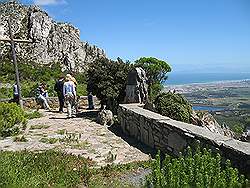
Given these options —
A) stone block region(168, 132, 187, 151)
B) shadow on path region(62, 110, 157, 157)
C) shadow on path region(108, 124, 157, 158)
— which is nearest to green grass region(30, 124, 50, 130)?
shadow on path region(62, 110, 157, 157)

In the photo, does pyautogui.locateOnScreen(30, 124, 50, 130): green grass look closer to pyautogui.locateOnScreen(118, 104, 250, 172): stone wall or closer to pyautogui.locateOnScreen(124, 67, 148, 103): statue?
pyautogui.locateOnScreen(118, 104, 250, 172): stone wall

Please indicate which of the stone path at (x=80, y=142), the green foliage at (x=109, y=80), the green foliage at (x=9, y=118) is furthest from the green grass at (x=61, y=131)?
the green foliage at (x=109, y=80)

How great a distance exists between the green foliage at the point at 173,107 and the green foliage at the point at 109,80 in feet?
9.65

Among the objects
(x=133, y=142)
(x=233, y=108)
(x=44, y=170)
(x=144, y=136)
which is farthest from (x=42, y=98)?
(x=233, y=108)

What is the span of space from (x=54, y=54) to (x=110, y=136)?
4007 cm

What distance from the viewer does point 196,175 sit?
425cm

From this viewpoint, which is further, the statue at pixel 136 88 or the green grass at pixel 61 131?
the statue at pixel 136 88

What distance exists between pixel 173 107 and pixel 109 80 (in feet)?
12.6

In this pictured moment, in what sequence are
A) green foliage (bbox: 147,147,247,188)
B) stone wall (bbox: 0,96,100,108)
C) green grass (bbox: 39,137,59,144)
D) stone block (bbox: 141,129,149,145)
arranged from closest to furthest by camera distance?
green foliage (bbox: 147,147,247,188) < stone block (bbox: 141,129,149,145) < green grass (bbox: 39,137,59,144) < stone wall (bbox: 0,96,100,108)

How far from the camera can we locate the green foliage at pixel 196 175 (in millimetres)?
4125

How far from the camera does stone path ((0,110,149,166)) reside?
7369mm

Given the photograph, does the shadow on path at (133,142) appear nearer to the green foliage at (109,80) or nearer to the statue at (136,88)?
the statue at (136,88)

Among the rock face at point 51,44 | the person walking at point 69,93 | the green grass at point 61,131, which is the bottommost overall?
the green grass at point 61,131

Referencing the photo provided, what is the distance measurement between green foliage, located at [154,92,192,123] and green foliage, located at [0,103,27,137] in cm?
365
